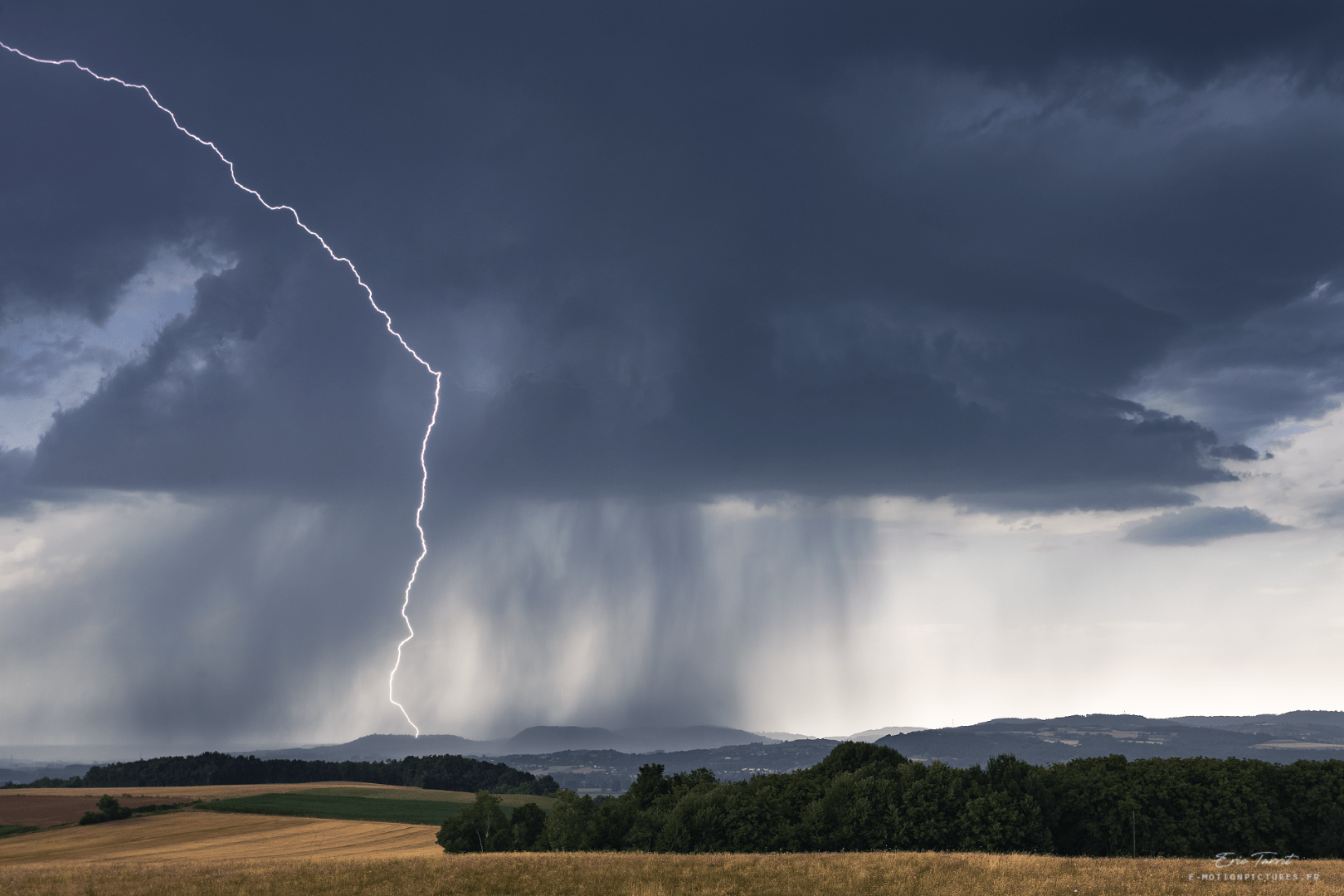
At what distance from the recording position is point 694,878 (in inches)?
1612

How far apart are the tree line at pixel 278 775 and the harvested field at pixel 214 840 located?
232 ft

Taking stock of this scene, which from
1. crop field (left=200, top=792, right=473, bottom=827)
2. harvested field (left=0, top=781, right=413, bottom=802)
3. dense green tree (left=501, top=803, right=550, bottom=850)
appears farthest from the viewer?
harvested field (left=0, top=781, right=413, bottom=802)

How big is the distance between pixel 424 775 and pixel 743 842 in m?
148

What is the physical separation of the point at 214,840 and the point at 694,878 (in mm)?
70524

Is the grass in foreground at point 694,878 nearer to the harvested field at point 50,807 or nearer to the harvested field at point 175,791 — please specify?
the harvested field at point 50,807

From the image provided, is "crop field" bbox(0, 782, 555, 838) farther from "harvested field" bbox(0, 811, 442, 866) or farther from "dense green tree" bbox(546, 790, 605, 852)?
"dense green tree" bbox(546, 790, 605, 852)

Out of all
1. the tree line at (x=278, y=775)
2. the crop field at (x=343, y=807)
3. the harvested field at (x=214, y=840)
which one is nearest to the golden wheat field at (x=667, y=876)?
the harvested field at (x=214, y=840)

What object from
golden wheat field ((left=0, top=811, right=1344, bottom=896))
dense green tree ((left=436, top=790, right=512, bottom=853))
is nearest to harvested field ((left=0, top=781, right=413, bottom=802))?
dense green tree ((left=436, top=790, right=512, bottom=853))

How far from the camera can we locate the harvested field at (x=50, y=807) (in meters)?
99.2

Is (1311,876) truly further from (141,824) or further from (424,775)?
(424,775)

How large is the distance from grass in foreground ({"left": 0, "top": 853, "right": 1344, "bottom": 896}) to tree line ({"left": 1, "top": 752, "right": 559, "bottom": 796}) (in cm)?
13804

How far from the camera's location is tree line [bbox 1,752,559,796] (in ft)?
580

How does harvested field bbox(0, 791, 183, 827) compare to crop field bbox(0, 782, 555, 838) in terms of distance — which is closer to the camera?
harvested field bbox(0, 791, 183, 827)

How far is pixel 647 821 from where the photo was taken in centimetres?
6512
